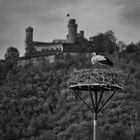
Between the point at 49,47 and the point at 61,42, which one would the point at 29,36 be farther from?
the point at 61,42

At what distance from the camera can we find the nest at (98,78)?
18078 mm

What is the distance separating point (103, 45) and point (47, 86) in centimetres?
1936

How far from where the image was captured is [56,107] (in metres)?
84.8

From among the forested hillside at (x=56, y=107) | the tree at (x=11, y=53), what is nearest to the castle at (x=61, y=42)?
the tree at (x=11, y=53)

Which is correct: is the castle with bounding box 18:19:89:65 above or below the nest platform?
above

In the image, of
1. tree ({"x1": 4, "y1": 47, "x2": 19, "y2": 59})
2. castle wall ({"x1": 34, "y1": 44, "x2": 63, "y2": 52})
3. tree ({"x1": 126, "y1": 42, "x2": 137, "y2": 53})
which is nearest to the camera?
A: castle wall ({"x1": 34, "y1": 44, "x2": 63, "y2": 52})

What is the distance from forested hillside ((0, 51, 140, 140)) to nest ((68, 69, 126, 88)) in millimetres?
37017

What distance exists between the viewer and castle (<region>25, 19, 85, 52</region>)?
108 meters

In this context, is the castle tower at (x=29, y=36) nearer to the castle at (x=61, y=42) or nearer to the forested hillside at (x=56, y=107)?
the castle at (x=61, y=42)

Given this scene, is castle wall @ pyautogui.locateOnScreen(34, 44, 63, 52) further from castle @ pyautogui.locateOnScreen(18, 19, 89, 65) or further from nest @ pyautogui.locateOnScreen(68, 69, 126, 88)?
nest @ pyautogui.locateOnScreen(68, 69, 126, 88)

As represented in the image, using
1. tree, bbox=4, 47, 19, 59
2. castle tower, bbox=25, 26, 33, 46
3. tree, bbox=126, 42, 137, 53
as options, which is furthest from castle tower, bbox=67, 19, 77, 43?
tree, bbox=4, 47, 19, 59

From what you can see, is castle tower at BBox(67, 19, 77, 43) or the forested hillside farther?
castle tower at BBox(67, 19, 77, 43)

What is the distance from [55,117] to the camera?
263 ft

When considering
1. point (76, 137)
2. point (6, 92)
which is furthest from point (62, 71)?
point (76, 137)
